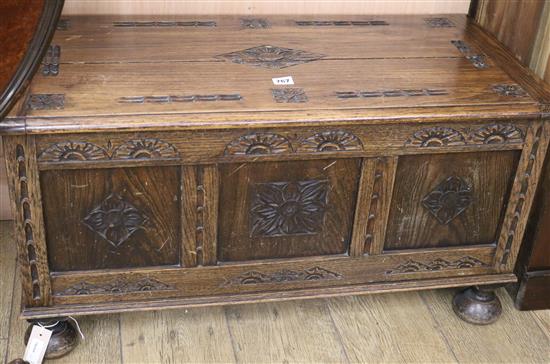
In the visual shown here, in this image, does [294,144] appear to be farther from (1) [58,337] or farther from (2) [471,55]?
(1) [58,337]

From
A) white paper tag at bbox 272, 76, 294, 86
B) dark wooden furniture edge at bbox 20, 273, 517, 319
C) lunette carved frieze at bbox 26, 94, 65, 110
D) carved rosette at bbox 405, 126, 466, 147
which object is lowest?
dark wooden furniture edge at bbox 20, 273, 517, 319

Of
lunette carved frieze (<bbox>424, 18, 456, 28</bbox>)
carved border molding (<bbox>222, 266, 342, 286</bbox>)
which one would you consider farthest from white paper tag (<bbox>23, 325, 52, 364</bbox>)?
lunette carved frieze (<bbox>424, 18, 456, 28</bbox>)

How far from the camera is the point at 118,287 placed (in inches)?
74.2

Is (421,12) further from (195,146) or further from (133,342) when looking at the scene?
(133,342)

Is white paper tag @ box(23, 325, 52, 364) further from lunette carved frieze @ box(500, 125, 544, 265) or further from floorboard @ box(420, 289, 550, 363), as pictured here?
lunette carved frieze @ box(500, 125, 544, 265)

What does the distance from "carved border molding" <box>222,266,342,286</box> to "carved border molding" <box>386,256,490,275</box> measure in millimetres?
158

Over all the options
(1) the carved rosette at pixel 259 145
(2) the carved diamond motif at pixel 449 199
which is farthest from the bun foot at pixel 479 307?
(1) the carved rosette at pixel 259 145

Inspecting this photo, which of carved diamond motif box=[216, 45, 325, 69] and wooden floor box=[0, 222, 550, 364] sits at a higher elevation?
carved diamond motif box=[216, 45, 325, 69]

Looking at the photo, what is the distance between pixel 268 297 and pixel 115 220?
1.40ft

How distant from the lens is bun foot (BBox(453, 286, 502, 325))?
6.98 ft

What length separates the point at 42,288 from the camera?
1842 millimetres

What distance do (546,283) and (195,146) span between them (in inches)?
41.2

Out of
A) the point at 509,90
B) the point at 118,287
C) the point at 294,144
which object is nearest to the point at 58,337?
the point at 118,287

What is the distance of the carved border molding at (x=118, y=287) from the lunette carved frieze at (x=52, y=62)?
0.48m
